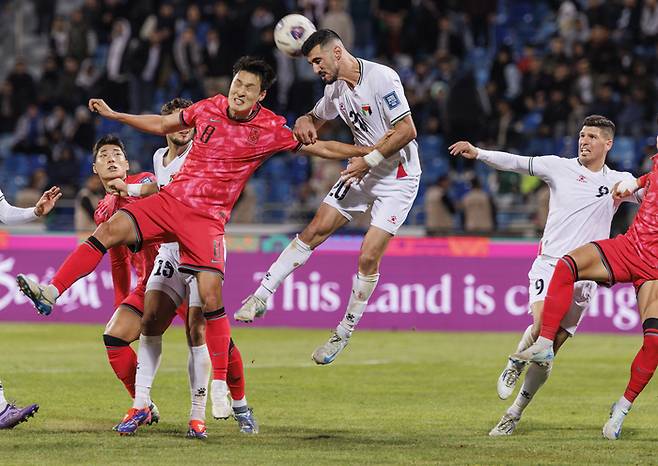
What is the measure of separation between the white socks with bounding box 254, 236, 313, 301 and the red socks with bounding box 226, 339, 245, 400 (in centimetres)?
92

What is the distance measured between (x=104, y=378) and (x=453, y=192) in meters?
9.66

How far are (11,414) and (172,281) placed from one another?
61.9 inches

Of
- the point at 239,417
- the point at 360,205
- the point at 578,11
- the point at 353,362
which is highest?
the point at 578,11

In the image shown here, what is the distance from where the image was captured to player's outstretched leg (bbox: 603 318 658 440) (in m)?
9.87

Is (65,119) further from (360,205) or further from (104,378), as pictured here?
(360,205)

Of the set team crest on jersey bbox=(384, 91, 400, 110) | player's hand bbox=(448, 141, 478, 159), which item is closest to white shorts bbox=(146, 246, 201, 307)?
team crest on jersey bbox=(384, 91, 400, 110)

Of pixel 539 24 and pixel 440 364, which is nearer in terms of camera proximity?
pixel 440 364

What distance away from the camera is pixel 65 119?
24625 mm

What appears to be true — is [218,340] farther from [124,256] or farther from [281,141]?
[281,141]

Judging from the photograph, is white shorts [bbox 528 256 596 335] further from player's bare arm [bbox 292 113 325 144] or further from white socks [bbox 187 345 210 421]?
white socks [bbox 187 345 210 421]

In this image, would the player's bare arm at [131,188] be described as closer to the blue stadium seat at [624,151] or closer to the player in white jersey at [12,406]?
the player in white jersey at [12,406]

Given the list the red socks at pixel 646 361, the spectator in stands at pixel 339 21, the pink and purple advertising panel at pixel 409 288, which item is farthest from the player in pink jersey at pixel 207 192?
the spectator in stands at pixel 339 21

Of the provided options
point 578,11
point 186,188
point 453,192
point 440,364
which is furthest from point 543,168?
point 578,11

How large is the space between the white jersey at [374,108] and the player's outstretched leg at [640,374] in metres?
2.40
